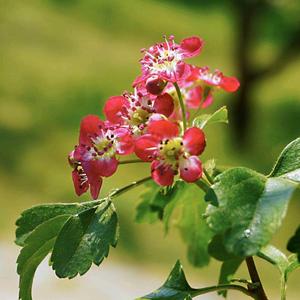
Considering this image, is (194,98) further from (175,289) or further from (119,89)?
(119,89)

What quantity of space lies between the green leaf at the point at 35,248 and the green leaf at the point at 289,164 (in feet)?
0.46

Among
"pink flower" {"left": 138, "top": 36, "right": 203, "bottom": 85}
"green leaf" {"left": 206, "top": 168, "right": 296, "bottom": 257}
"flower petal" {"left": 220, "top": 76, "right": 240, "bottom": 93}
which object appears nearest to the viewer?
"green leaf" {"left": 206, "top": 168, "right": 296, "bottom": 257}

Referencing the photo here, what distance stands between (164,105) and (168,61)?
4 centimetres

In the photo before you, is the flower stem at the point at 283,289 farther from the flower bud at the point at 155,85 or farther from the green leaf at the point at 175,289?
the flower bud at the point at 155,85

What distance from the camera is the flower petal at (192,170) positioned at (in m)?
0.52

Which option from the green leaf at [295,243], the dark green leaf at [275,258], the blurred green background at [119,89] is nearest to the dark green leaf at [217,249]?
the dark green leaf at [275,258]

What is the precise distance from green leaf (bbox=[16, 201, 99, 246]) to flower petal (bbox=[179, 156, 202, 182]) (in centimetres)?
9

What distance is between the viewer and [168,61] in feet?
1.89

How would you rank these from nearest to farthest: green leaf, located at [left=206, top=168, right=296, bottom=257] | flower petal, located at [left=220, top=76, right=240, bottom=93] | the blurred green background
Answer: green leaf, located at [left=206, top=168, right=296, bottom=257] < flower petal, located at [left=220, top=76, right=240, bottom=93] < the blurred green background

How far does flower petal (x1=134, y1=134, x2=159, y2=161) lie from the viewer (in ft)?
1.71

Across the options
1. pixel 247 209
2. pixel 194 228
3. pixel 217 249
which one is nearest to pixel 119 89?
pixel 194 228

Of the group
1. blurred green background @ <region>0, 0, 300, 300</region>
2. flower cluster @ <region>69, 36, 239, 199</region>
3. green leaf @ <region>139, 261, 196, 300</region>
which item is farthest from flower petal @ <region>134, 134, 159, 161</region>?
blurred green background @ <region>0, 0, 300, 300</region>

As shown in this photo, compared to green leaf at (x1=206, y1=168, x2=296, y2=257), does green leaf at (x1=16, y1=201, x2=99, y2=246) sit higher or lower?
higher

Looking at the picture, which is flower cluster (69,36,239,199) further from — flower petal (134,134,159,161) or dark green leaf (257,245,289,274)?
dark green leaf (257,245,289,274)
